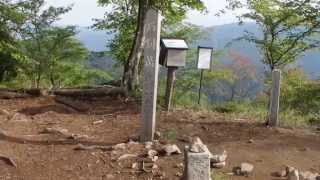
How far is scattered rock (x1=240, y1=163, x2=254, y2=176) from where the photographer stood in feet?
18.4

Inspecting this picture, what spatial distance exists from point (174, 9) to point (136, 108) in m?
4.84

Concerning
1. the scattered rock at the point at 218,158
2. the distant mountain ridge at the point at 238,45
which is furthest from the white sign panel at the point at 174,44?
the distant mountain ridge at the point at 238,45

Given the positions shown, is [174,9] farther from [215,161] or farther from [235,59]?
[235,59]

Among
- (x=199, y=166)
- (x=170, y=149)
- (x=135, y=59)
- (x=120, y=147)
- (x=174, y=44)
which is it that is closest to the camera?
(x=199, y=166)

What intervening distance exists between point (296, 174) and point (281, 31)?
1436 centimetres

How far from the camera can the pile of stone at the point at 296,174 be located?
5.24 metres

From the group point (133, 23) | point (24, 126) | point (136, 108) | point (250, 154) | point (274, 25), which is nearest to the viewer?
point (250, 154)

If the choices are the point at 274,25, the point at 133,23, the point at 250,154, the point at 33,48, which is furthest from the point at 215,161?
the point at 33,48

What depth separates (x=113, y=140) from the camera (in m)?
6.90

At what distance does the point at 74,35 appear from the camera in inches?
835

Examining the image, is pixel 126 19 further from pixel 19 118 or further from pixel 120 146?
pixel 120 146

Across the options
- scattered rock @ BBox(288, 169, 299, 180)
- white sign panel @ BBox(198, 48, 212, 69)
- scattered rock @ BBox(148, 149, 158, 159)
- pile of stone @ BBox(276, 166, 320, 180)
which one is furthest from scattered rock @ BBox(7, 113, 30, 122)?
white sign panel @ BBox(198, 48, 212, 69)

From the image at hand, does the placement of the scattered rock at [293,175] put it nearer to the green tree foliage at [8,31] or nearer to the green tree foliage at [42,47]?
the green tree foliage at [8,31]

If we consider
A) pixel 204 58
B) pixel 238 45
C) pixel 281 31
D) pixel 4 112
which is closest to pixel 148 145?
pixel 4 112
